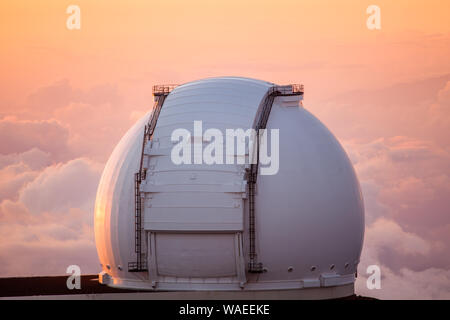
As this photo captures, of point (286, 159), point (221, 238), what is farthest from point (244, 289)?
point (286, 159)

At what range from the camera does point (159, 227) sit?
4750 cm

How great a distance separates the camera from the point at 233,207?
46844 millimetres

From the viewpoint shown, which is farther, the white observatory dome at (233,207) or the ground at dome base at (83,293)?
the ground at dome base at (83,293)

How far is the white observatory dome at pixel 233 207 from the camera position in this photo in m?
47.2

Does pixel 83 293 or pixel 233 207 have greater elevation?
pixel 233 207

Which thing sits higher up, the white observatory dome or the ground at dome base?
the white observatory dome

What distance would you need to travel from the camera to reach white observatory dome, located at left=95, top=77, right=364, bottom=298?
47.2 meters

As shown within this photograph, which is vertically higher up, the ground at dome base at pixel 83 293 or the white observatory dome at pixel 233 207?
the white observatory dome at pixel 233 207

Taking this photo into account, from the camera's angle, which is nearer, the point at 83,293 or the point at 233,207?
the point at 233,207

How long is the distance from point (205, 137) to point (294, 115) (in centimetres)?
469

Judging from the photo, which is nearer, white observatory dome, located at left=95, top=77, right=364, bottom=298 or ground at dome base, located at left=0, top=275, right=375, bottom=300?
white observatory dome, located at left=95, top=77, right=364, bottom=298
